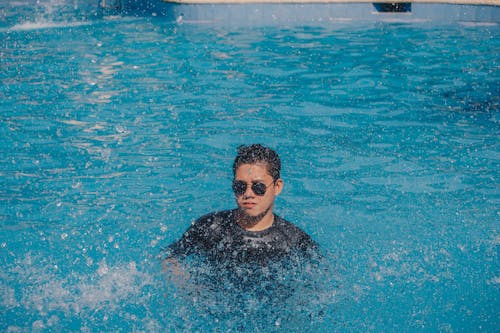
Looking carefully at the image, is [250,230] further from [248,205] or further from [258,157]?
[258,157]

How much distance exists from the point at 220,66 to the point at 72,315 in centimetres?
727

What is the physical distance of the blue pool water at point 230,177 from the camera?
4410 millimetres

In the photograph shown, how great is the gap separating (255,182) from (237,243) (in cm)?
42

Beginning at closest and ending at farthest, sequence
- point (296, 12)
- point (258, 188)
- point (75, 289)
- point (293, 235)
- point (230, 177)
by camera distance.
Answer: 1. point (258, 188)
2. point (293, 235)
3. point (75, 289)
4. point (230, 177)
5. point (296, 12)

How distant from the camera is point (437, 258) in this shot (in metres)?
5.12

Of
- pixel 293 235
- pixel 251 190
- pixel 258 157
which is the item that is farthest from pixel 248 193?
pixel 293 235

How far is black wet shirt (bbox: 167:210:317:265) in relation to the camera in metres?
3.91

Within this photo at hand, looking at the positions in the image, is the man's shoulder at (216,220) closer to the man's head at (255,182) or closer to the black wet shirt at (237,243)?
the black wet shirt at (237,243)

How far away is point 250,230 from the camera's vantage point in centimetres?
399

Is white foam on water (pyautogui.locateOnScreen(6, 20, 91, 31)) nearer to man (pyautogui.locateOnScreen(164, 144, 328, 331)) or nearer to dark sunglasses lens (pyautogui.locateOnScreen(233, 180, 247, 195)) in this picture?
man (pyautogui.locateOnScreen(164, 144, 328, 331))

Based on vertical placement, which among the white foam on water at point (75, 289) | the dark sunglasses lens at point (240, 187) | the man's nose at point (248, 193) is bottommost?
the white foam on water at point (75, 289)

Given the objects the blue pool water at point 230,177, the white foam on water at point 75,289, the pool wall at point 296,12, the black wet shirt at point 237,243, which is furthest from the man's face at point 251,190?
the pool wall at point 296,12

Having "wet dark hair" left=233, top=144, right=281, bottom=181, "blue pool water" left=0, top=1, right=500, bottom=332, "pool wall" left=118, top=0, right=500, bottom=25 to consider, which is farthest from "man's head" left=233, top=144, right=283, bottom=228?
"pool wall" left=118, top=0, right=500, bottom=25

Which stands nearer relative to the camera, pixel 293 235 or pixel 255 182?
pixel 255 182
